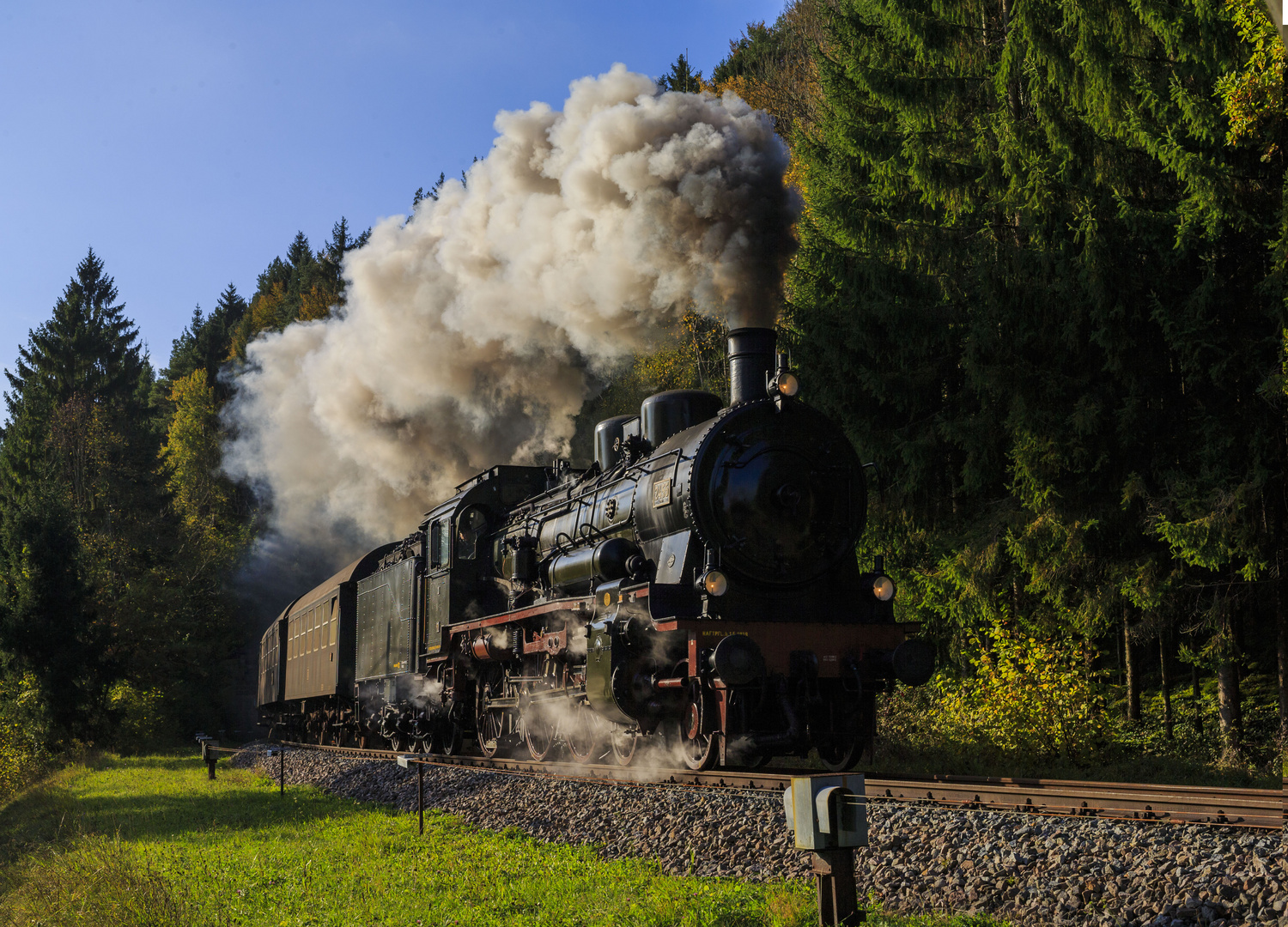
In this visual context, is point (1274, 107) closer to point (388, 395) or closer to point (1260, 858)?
point (1260, 858)

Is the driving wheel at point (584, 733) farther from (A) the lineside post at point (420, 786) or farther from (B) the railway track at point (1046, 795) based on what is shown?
(A) the lineside post at point (420, 786)

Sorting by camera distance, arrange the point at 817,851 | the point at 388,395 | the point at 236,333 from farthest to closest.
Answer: the point at 236,333
the point at 388,395
the point at 817,851

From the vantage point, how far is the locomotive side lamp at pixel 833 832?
4758mm

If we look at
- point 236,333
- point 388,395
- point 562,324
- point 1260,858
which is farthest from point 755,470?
point 236,333

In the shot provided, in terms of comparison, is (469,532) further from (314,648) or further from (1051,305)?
(314,648)

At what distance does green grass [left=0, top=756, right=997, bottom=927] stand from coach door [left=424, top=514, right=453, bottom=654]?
3005 mm

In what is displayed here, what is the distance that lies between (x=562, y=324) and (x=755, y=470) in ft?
29.9

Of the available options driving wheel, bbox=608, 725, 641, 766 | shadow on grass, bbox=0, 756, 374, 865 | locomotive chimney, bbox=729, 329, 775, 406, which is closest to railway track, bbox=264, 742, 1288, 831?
driving wheel, bbox=608, 725, 641, 766

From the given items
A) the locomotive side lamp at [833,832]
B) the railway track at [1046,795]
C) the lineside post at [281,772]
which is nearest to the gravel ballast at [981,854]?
the railway track at [1046,795]

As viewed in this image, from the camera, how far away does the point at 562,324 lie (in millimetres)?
18172

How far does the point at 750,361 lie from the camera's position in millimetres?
10469

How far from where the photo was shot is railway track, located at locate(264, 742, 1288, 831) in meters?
5.52

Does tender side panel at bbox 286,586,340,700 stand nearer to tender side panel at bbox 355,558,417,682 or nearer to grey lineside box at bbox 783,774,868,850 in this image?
tender side panel at bbox 355,558,417,682

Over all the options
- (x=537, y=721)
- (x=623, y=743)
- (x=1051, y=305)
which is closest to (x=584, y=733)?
(x=623, y=743)
